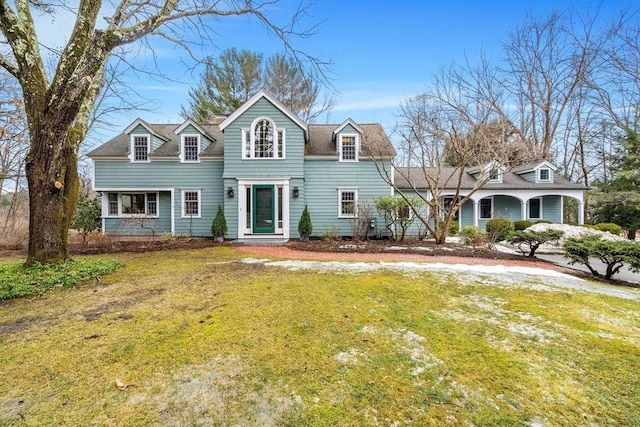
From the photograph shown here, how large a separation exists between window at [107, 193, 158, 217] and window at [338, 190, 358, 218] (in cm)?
955

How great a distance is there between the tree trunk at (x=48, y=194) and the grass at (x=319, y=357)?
6.28 ft

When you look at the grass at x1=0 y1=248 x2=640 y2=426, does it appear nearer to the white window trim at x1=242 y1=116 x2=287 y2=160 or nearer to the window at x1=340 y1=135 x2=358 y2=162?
the white window trim at x1=242 y1=116 x2=287 y2=160

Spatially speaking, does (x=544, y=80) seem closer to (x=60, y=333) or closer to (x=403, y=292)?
(x=403, y=292)

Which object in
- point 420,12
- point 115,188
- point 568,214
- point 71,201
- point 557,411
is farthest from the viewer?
point 568,214

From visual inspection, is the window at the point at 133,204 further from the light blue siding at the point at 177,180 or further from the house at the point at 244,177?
the light blue siding at the point at 177,180

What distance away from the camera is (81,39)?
6395 mm

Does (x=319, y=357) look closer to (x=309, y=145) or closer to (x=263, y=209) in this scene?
(x=263, y=209)

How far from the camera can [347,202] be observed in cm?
1453

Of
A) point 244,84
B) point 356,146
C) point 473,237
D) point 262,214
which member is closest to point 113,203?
point 262,214

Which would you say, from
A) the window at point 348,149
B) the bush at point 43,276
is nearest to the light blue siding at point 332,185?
the window at point 348,149

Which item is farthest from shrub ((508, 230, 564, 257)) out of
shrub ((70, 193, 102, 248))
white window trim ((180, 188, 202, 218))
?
shrub ((70, 193, 102, 248))

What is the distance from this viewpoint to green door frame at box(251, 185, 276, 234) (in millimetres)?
13664

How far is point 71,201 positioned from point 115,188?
890 cm

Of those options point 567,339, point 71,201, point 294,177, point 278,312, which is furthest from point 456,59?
point 71,201
